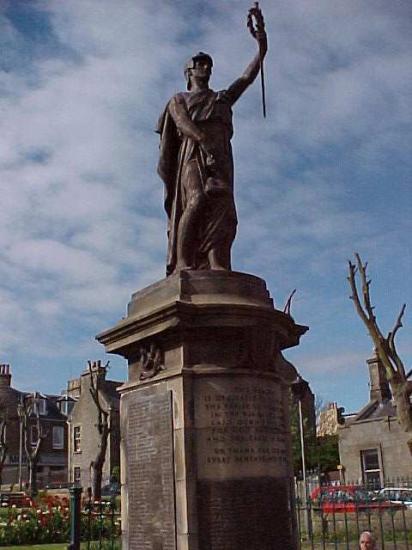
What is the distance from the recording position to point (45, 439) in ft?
197

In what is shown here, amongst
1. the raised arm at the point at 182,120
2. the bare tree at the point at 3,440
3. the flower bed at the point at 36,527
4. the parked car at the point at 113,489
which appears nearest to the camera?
the raised arm at the point at 182,120

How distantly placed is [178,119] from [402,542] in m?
12.8

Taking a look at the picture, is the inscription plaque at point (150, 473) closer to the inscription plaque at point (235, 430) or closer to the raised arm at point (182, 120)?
the inscription plaque at point (235, 430)

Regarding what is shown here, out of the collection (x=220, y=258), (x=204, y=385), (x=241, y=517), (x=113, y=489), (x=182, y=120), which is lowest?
(x=241, y=517)

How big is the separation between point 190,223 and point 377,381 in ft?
102

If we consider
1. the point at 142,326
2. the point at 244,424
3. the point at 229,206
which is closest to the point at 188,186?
the point at 229,206

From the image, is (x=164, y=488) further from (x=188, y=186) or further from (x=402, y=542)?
(x=402, y=542)

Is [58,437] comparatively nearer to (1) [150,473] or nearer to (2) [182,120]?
(1) [150,473]

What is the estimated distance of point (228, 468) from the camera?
7.87m

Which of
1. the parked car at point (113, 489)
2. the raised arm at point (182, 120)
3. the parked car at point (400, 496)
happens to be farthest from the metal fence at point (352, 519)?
the raised arm at point (182, 120)

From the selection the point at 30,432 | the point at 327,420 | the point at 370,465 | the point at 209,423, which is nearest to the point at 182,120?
the point at 209,423

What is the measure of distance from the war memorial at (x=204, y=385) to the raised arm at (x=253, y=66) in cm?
10

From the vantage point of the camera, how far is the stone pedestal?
7773 millimetres

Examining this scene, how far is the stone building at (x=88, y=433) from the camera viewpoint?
47938 mm
